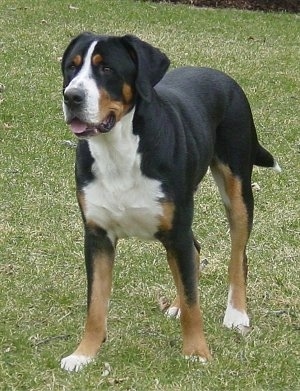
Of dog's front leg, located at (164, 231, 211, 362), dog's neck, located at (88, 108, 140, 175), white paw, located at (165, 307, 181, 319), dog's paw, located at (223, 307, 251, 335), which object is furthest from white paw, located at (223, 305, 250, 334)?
dog's neck, located at (88, 108, 140, 175)

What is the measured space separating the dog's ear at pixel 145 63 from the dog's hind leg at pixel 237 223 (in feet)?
4.03

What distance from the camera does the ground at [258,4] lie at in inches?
827

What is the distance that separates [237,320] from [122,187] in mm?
1343

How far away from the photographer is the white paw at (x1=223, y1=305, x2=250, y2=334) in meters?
5.68

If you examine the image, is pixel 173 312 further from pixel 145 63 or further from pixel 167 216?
pixel 145 63

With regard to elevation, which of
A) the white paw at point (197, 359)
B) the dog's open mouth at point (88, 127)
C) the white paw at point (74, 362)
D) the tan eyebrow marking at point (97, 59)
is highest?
the tan eyebrow marking at point (97, 59)

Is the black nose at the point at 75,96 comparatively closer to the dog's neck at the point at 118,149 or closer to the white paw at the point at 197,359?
the dog's neck at the point at 118,149

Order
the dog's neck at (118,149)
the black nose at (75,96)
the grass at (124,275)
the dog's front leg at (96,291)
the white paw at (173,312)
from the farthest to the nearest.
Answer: the white paw at (173,312), the dog's front leg at (96,291), the grass at (124,275), the dog's neck at (118,149), the black nose at (75,96)

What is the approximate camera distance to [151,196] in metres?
4.88

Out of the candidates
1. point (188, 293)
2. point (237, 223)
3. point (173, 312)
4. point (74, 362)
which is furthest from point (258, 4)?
point (74, 362)

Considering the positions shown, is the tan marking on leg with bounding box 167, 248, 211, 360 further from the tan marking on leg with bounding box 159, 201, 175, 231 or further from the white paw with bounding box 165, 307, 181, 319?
the white paw with bounding box 165, 307, 181, 319

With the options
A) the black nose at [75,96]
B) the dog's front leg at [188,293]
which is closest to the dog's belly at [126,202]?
the dog's front leg at [188,293]

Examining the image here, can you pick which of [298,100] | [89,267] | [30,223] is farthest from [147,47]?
[298,100]

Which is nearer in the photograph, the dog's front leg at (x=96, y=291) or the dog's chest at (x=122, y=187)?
the dog's chest at (x=122, y=187)
